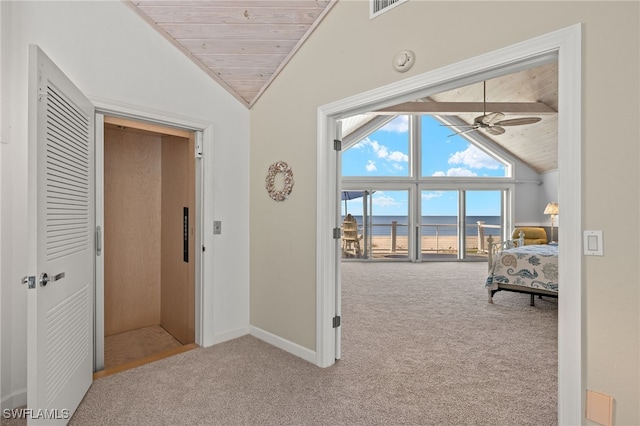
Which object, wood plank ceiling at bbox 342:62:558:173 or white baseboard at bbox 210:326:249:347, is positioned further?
wood plank ceiling at bbox 342:62:558:173

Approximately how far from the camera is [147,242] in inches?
152

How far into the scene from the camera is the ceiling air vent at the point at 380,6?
2.21 m

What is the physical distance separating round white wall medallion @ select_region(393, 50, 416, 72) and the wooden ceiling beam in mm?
3561

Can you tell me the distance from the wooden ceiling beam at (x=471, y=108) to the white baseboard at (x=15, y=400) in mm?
5378

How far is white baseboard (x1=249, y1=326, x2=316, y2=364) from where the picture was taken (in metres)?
2.75

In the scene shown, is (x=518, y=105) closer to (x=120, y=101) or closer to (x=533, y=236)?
(x=533, y=236)

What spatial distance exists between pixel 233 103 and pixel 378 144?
5.90 metres

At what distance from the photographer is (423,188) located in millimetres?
8617

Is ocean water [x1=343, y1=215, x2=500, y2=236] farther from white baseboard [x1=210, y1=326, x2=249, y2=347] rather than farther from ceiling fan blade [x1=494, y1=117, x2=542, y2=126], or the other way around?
white baseboard [x1=210, y1=326, x2=249, y2=347]

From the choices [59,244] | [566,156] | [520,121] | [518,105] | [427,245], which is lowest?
[427,245]

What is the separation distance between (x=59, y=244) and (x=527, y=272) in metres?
4.72

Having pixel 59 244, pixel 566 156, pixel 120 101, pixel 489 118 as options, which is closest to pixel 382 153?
pixel 489 118

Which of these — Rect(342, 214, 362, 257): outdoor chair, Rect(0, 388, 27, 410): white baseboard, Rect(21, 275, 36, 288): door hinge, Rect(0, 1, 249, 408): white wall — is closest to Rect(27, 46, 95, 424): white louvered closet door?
Rect(21, 275, 36, 288): door hinge

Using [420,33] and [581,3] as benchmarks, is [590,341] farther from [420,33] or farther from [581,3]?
[420,33]
